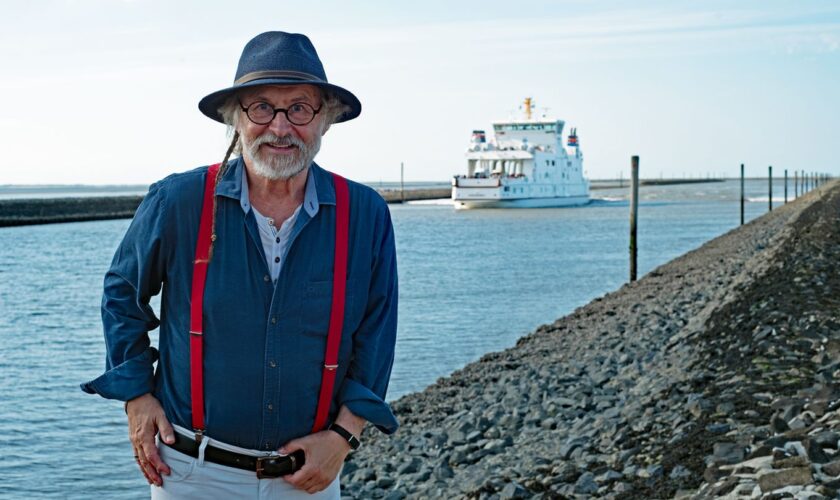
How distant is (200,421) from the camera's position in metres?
2.25

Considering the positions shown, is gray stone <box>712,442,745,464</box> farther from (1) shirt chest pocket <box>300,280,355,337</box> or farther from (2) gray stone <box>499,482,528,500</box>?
(1) shirt chest pocket <box>300,280,355,337</box>

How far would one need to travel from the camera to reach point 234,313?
2.22 meters

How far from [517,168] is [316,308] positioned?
57.9m

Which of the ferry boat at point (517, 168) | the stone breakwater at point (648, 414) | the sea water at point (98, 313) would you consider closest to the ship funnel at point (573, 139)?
the ferry boat at point (517, 168)

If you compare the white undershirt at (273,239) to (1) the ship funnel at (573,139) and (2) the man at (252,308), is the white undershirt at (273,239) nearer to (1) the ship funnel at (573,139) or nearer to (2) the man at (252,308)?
(2) the man at (252,308)

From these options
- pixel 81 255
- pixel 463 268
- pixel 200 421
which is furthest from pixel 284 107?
pixel 81 255

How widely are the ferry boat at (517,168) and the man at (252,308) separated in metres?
54.7

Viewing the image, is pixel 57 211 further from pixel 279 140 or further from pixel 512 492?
pixel 279 140

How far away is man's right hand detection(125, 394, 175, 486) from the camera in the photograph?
2.25 m

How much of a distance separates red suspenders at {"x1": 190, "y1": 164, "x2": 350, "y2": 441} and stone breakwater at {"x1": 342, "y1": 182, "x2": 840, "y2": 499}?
6.69 ft

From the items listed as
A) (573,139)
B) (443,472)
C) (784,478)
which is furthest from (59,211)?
(784,478)

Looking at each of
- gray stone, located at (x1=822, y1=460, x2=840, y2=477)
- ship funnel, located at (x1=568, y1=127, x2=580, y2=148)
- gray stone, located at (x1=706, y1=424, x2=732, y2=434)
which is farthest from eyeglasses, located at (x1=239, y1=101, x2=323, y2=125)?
ship funnel, located at (x1=568, y1=127, x2=580, y2=148)

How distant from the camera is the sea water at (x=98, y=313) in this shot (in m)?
7.91

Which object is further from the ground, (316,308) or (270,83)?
(270,83)
